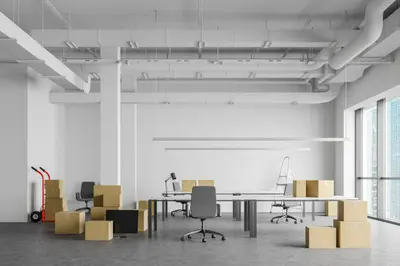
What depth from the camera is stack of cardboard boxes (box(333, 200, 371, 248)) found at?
324 inches

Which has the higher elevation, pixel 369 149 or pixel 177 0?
pixel 177 0

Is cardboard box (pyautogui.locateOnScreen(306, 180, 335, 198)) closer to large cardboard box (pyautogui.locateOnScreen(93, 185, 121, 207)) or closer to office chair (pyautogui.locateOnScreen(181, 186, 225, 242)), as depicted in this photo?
office chair (pyautogui.locateOnScreen(181, 186, 225, 242))

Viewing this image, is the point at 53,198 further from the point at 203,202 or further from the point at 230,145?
the point at 230,145

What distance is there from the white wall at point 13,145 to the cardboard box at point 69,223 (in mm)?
2411

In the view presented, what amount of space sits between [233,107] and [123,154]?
340 cm

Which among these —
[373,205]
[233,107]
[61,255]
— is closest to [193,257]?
[61,255]

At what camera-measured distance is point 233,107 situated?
15664 mm

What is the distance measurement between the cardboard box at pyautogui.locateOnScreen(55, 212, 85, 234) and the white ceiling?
356 centimetres

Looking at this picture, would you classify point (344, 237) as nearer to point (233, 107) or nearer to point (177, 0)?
point (177, 0)

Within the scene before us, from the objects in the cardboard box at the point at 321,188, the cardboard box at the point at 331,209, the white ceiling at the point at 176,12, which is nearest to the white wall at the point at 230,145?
the cardboard box at the point at 331,209

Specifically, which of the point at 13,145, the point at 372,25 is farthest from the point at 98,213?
the point at 372,25

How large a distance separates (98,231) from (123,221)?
0.82m

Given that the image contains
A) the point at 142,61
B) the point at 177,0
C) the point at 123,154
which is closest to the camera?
the point at 177,0

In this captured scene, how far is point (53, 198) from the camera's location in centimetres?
1230
